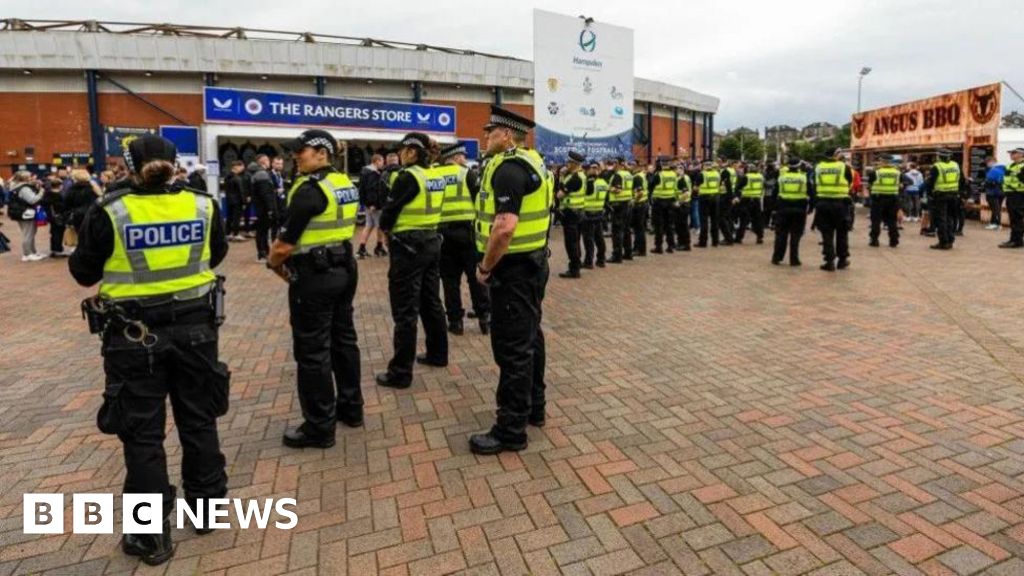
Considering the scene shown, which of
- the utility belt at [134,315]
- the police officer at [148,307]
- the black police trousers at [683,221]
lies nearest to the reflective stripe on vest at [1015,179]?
the black police trousers at [683,221]

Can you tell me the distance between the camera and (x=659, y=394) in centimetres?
471

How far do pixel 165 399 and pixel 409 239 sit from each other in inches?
94.3

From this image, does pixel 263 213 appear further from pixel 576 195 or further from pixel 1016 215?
pixel 1016 215

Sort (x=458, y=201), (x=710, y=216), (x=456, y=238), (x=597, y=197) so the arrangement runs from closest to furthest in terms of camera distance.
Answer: (x=458, y=201) < (x=456, y=238) < (x=597, y=197) < (x=710, y=216)

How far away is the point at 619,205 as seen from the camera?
11.4m

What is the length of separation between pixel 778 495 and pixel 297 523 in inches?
90.7

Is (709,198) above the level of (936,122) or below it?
below

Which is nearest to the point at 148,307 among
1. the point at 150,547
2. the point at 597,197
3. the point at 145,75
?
the point at 150,547

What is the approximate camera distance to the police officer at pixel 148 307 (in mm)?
2764

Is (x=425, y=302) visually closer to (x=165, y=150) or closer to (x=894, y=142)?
(x=165, y=150)

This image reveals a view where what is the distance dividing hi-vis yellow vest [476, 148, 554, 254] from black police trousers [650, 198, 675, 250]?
899 cm

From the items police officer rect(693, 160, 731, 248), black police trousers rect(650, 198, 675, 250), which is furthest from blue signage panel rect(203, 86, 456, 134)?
black police trousers rect(650, 198, 675, 250)

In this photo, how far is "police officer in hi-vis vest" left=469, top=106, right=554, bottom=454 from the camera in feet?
12.2

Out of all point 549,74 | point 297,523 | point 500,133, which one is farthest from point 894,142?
point 297,523
